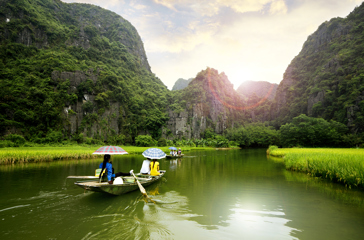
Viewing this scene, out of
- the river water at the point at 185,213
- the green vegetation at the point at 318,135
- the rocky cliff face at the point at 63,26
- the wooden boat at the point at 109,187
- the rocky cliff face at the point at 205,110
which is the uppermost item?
the rocky cliff face at the point at 63,26

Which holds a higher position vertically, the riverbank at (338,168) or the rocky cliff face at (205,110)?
the rocky cliff face at (205,110)

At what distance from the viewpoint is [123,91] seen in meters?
64.1

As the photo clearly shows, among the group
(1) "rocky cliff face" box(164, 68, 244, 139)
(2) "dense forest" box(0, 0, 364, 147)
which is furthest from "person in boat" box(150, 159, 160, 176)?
(1) "rocky cliff face" box(164, 68, 244, 139)

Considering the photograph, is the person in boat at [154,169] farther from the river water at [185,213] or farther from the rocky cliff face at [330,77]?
the rocky cliff face at [330,77]

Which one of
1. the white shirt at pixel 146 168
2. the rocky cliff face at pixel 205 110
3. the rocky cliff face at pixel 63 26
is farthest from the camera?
the rocky cliff face at pixel 205 110

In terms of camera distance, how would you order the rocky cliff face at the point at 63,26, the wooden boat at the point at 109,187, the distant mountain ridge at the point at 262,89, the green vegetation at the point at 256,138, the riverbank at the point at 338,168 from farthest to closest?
the distant mountain ridge at the point at 262,89 < the green vegetation at the point at 256,138 < the rocky cliff face at the point at 63,26 < the riverbank at the point at 338,168 < the wooden boat at the point at 109,187

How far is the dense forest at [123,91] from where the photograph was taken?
44.0 m

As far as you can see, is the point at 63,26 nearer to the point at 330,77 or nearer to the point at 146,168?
the point at 146,168

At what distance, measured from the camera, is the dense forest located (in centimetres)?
4403

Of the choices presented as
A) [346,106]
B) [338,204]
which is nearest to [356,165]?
[338,204]

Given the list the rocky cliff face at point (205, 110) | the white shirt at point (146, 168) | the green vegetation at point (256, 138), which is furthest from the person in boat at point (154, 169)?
the green vegetation at point (256, 138)

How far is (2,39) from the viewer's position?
51.4 metres

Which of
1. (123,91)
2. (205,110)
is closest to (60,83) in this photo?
(123,91)

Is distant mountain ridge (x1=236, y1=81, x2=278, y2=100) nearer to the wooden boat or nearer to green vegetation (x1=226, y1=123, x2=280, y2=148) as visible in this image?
green vegetation (x1=226, y1=123, x2=280, y2=148)
